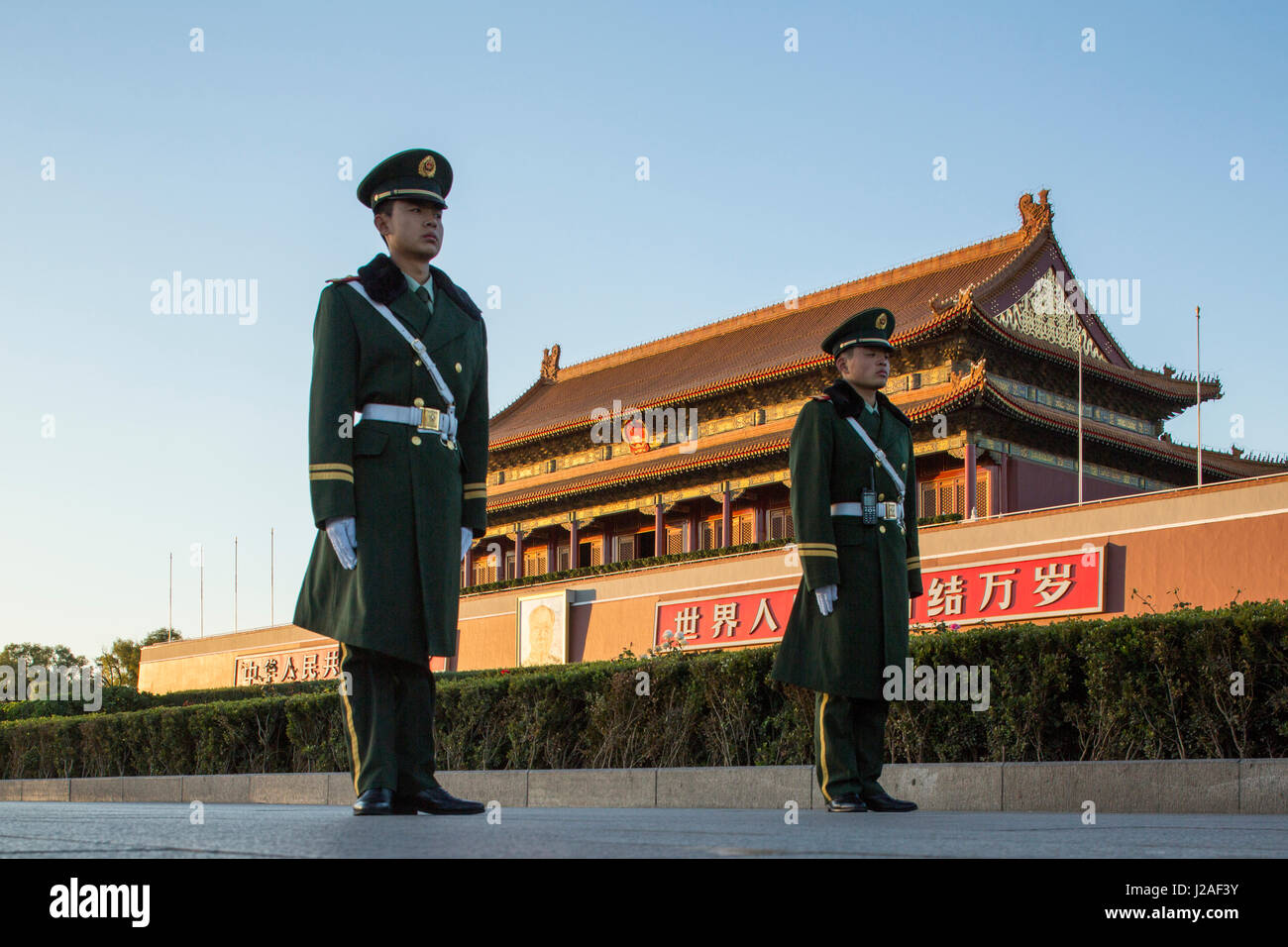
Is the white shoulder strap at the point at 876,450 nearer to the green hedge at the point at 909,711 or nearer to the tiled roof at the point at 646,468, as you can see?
the green hedge at the point at 909,711

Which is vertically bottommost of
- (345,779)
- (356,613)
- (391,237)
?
(345,779)

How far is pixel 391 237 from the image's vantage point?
432cm

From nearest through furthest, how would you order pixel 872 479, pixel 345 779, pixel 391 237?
1. pixel 391 237
2. pixel 872 479
3. pixel 345 779

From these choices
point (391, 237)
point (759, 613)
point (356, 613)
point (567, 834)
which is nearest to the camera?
point (567, 834)

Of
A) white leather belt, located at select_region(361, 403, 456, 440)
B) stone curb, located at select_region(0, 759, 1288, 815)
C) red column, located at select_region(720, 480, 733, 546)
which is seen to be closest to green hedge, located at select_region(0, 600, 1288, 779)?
stone curb, located at select_region(0, 759, 1288, 815)

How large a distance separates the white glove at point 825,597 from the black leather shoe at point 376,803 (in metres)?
1.88

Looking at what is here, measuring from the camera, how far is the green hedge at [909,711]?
6504 mm

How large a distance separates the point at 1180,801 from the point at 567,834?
150 inches

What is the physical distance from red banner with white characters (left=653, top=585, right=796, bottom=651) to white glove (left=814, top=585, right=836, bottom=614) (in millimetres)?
16189

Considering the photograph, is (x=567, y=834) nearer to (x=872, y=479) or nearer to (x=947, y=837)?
(x=947, y=837)

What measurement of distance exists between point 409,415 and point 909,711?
4086 mm

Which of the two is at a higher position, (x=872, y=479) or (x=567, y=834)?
(x=872, y=479)

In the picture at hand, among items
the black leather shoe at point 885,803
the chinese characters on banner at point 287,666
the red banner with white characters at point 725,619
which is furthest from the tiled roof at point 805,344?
the black leather shoe at point 885,803
